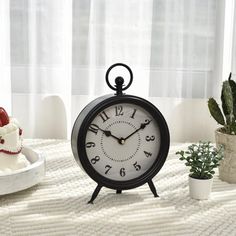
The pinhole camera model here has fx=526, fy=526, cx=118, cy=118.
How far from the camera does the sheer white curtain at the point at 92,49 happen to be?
6.09 feet

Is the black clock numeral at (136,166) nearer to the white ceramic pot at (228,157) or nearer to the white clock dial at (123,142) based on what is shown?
the white clock dial at (123,142)

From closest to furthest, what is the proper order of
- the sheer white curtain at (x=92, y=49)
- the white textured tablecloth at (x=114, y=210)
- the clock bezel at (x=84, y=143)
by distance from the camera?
the white textured tablecloth at (x=114, y=210)
the clock bezel at (x=84, y=143)
the sheer white curtain at (x=92, y=49)

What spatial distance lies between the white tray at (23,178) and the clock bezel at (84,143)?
108mm

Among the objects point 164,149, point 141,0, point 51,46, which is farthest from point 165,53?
point 164,149

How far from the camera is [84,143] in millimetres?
1128

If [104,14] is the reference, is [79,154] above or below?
below

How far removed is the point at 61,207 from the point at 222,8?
106cm

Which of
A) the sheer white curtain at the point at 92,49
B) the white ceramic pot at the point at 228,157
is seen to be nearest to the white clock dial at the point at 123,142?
the white ceramic pot at the point at 228,157

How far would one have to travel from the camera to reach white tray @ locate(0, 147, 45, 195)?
3.71 ft

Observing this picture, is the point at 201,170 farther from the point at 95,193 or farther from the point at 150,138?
the point at 95,193

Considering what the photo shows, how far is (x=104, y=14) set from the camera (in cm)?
185

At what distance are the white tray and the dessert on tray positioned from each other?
0.02 meters

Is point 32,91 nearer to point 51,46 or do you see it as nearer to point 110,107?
point 51,46

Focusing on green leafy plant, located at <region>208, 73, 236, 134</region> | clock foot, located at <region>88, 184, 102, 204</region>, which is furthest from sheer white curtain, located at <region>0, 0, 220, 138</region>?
clock foot, located at <region>88, 184, 102, 204</region>
